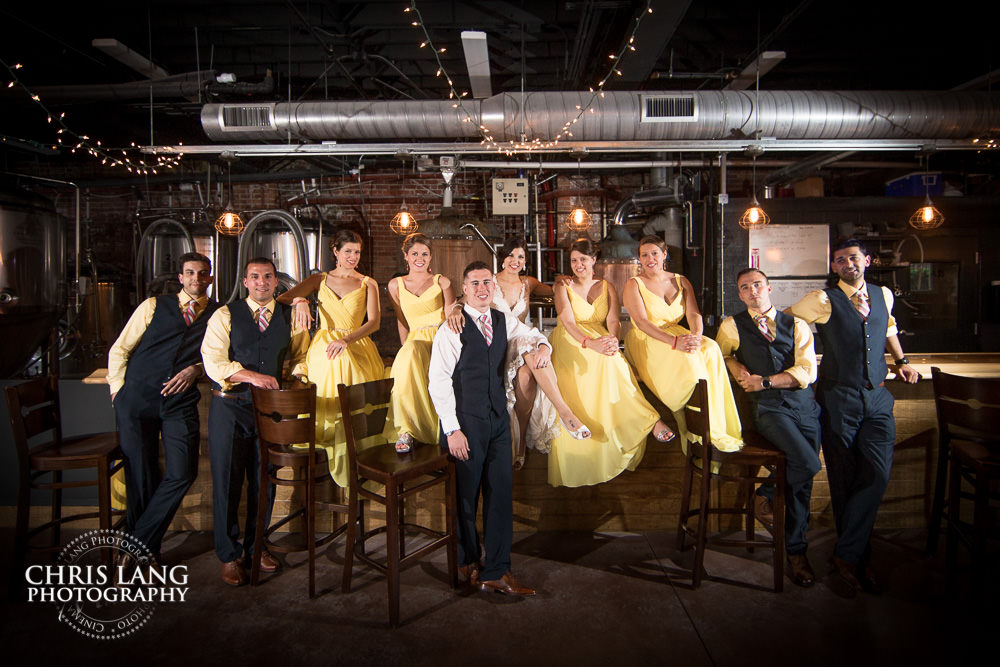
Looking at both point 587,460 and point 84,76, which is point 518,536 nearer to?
point 587,460

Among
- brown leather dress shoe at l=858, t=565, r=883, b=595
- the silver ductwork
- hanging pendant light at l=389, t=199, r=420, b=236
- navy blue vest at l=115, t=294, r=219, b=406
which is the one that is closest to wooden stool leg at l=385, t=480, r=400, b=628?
navy blue vest at l=115, t=294, r=219, b=406

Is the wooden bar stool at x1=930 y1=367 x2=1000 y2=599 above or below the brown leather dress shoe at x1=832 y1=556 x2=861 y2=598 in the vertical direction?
above

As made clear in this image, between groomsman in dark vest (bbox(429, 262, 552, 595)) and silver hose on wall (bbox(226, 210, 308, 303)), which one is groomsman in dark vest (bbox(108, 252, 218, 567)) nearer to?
groomsman in dark vest (bbox(429, 262, 552, 595))

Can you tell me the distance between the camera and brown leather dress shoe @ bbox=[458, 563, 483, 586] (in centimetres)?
288

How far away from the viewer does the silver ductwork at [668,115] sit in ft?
16.7

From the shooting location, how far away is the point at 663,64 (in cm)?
618

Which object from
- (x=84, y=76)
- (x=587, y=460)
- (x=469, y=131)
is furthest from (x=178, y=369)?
(x=84, y=76)

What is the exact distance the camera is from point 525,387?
3.22 m

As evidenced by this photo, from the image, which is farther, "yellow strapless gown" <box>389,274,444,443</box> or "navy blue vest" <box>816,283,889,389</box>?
"yellow strapless gown" <box>389,274,444,443</box>

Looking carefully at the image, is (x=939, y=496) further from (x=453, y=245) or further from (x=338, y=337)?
(x=453, y=245)

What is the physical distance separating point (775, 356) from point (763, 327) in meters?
0.18

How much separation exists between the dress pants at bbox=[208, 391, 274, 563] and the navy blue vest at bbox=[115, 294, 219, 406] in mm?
319

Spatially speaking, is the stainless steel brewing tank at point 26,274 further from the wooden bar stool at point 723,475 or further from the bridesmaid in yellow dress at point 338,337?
the wooden bar stool at point 723,475

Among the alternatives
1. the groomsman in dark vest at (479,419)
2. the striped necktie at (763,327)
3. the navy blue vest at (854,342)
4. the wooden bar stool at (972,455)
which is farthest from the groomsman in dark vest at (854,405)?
the groomsman in dark vest at (479,419)
